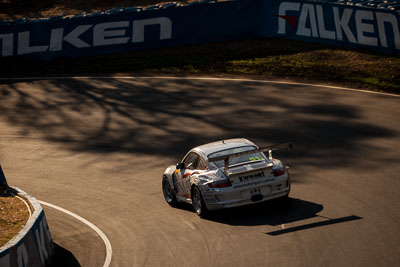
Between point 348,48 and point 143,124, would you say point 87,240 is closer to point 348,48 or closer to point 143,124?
point 143,124

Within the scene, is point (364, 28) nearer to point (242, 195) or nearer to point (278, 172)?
point (278, 172)

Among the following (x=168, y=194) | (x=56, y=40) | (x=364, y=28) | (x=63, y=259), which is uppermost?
(x=364, y=28)

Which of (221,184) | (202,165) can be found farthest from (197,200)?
(221,184)

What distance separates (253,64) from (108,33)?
8.09 m

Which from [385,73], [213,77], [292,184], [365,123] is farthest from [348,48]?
[292,184]

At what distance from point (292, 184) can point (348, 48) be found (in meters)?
16.0

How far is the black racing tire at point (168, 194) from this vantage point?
15.5 metres

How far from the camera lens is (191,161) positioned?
15164 millimetres

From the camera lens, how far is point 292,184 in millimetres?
15914

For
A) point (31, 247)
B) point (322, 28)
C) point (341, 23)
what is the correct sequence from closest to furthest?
1. point (31, 247)
2. point (341, 23)
3. point (322, 28)

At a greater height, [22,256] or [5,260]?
[5,260]

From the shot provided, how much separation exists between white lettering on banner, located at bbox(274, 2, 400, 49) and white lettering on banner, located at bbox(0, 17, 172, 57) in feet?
20.5

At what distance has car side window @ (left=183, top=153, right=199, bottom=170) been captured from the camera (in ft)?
48.8

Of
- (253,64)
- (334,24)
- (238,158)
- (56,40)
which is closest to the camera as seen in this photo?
(238,158)
